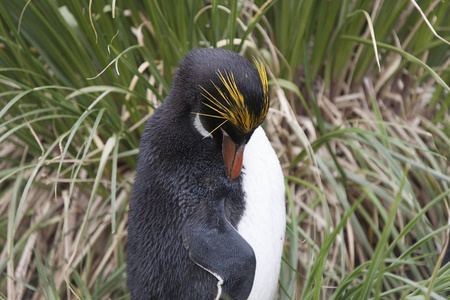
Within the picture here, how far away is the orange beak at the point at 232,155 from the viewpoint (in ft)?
4.58

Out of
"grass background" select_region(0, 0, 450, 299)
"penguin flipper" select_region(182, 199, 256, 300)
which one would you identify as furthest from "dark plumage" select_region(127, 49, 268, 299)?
"grass background" select_region(0, 0, 450, 299)

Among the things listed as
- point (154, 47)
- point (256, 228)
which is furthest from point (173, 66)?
point (256, 228)

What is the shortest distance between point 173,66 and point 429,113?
1025 mm

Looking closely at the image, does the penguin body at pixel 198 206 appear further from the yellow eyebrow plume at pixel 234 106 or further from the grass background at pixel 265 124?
the grass background at pixel 265 124

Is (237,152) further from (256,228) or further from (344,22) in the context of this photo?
(344,22)

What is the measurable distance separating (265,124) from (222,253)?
0.75m

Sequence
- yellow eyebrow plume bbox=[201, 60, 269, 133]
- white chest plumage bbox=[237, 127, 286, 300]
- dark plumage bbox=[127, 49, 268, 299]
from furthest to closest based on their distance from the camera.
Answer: white chest plumage bbox=[237, 127, 286, 300] < dark plumage bbox=[127, 49, 268, 299] < yellow eyebrow plume bbox=[201, 60, 269, 133]

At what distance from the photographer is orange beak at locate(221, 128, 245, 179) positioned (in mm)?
1396

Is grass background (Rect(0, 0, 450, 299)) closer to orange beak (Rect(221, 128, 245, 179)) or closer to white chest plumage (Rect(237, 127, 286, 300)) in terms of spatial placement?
white chest plumage (Rect(237, 127, 286, 300))

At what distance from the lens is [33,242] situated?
78.9 inches

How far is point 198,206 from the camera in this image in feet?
4.83

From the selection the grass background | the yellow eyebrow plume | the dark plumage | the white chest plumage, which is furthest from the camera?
the grass background

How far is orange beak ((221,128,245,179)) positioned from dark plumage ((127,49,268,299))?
10 mm

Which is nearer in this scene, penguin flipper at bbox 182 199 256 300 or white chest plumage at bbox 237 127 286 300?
penguin flipper at bbox 182 199 256 300
